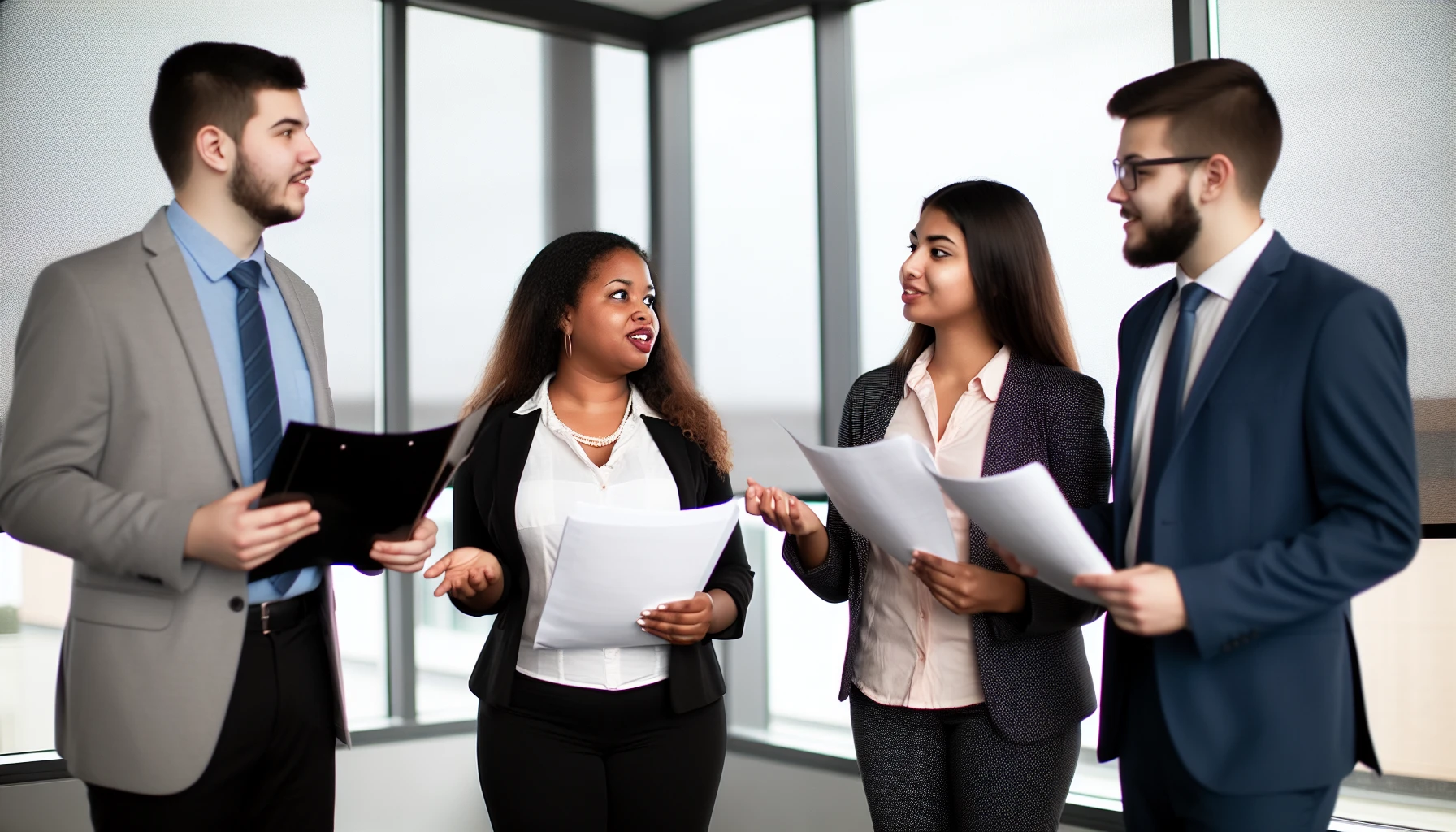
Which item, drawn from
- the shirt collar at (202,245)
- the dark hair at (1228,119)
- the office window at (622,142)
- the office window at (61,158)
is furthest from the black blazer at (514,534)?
the office window at (622,142)

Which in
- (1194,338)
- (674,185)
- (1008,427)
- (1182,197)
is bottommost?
(1008,427)

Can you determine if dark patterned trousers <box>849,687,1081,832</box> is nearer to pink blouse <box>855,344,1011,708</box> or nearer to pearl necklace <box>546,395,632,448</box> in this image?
pink blouse <box>855,344,1011,708</box>

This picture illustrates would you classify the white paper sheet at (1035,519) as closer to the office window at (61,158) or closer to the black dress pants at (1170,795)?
the black dress pants at (1170,795)

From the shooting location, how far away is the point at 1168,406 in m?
1.64

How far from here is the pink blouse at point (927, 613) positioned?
6.54 ft

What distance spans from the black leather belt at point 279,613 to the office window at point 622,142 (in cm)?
275

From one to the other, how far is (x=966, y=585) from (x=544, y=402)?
0.98 meters

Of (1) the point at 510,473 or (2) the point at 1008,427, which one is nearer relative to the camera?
(2) the point at 1008,427

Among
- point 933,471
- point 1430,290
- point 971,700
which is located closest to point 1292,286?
point 933,471

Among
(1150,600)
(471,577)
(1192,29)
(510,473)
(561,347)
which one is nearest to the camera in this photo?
(1150,600)

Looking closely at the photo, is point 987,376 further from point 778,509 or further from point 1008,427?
point 778,509

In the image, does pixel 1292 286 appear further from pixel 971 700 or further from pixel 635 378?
pixel 635 378

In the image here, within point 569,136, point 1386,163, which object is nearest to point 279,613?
point 1386,163

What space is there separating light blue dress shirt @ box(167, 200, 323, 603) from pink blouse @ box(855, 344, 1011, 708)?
1.00 metres
